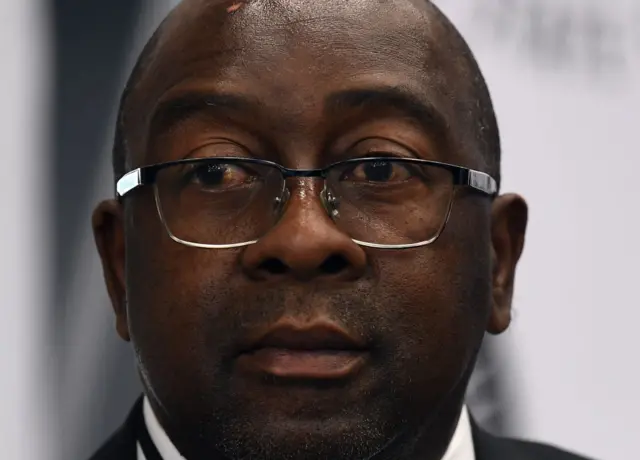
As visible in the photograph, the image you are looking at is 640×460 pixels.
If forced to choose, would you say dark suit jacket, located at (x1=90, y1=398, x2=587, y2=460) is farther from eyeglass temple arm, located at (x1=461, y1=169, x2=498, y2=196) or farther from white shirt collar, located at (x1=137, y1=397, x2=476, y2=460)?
eyeglass temple arm, located at (x1=461, y1=169, x2=498, y2=196)

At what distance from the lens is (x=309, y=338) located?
0.96 m

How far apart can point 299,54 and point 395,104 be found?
0.37 ft

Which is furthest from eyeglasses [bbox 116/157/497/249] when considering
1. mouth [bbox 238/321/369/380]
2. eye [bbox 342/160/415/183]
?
mouth [bbox 238/321/369/380]

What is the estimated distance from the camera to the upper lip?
953mm

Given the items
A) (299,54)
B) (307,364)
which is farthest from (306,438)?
(299,54)

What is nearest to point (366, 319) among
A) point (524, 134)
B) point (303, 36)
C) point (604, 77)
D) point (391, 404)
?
point (391, 404)

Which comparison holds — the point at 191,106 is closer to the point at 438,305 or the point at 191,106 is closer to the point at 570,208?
the point at 438,305

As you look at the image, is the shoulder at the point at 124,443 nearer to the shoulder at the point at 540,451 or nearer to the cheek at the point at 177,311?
the cheek at the point at 177,311

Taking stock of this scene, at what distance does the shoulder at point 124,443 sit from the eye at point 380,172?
41 centimetres

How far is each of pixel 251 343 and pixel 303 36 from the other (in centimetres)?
32

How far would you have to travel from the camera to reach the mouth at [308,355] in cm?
96

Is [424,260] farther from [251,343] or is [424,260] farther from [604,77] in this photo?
[604,77]

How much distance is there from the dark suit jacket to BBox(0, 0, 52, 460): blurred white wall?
0.33 metres

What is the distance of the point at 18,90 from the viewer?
150cm
